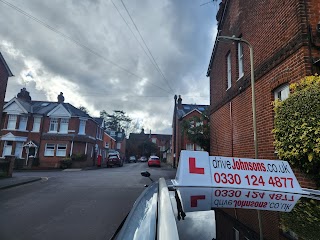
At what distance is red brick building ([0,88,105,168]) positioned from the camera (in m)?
26.0

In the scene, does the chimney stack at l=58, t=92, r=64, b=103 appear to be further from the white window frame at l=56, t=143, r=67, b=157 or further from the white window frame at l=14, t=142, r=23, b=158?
the white window frame at l=14, t=142, r=23, b=158

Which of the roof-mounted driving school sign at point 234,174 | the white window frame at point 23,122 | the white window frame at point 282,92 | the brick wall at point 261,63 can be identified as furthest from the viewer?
the white window frame at point 23,122

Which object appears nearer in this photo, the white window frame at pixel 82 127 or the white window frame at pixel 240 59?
the white window frame at pixel 240 59

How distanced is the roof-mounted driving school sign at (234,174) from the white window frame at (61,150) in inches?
1070

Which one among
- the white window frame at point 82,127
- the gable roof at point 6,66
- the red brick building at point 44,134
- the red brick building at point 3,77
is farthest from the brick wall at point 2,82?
the white window frame at point 82,127

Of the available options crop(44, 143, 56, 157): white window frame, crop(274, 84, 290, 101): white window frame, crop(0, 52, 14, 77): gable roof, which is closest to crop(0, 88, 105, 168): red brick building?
crop(44, 143, 56, 157): white window frame

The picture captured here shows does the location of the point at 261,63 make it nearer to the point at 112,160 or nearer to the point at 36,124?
the point at 112,160

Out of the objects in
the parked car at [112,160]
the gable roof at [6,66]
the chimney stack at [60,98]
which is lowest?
the parked car at [112,160]

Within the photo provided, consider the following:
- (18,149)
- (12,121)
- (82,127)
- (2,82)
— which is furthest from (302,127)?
(12,121)

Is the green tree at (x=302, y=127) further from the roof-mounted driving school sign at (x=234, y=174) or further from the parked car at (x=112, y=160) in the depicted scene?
the parked car at (x=112, y=160)

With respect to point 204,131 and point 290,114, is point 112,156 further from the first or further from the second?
point 290,114

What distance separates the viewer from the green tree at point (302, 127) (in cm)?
377

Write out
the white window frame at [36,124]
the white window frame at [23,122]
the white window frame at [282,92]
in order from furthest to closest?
the white window frame at [36,124]
the white window frame at [23,122]
the white window frame at [282,92]

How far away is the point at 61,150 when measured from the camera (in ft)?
87.4
